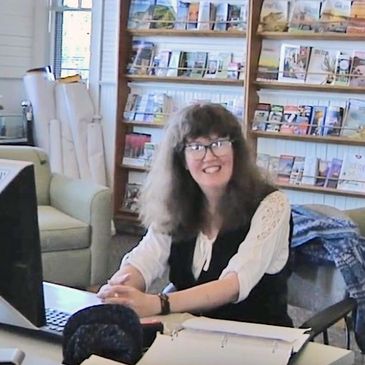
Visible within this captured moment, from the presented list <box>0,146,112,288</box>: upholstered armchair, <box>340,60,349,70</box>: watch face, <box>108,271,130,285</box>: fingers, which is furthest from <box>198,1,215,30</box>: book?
<box>108,271,130,285</box>: fingers

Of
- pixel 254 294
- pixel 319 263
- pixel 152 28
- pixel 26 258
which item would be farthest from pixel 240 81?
pixel 26 258

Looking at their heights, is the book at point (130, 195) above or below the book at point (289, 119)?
below

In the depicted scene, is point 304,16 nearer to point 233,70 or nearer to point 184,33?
point 233,70

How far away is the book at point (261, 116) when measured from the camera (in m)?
5.53

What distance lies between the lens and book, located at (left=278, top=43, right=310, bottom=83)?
5.36 m

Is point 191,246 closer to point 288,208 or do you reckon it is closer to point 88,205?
point 288,208

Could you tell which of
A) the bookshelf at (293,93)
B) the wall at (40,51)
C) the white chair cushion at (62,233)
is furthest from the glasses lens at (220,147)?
the wall at (40,51)

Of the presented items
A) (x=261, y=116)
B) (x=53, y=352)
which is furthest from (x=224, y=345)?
(x=261, y=116)

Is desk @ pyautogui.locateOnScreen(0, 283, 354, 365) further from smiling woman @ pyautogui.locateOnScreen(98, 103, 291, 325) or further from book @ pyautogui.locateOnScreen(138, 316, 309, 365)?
smiling woman @ pyautogui.locateOnScreen(98, 103, 291, 325)

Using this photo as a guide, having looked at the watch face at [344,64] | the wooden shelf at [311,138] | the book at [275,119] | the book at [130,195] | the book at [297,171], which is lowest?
the book at [130,195]

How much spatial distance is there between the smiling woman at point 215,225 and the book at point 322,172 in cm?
315

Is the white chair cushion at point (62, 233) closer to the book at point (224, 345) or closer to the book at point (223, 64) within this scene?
the book at point (223, 64)

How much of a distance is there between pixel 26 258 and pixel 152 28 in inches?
183

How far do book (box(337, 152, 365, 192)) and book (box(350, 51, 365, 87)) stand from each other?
483 millimetres
